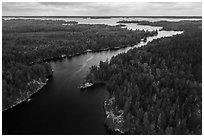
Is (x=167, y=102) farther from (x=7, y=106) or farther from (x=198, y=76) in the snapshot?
(x=7, y=106)

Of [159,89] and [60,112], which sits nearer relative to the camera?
[60,112]

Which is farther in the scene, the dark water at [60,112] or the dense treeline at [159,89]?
the dark water at [60,112]

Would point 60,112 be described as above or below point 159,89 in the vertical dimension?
below

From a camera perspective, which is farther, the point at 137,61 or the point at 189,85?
the point at 137,61

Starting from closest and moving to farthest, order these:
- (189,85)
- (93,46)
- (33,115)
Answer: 1. (33,115)
2. (189,85)
3. (93,46)

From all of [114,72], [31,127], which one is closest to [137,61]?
[114,72]
